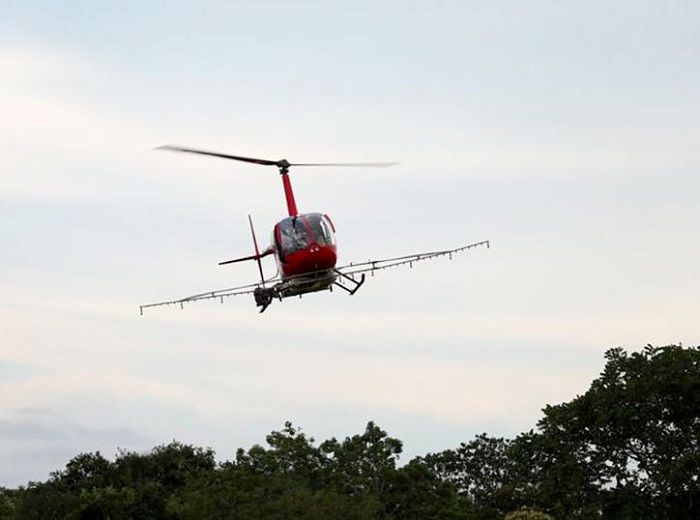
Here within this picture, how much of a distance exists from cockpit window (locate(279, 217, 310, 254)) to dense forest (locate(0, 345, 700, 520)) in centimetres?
2316

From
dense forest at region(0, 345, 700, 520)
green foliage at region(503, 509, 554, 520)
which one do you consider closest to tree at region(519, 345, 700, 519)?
dense forest at region(0, 345, 700, 520)

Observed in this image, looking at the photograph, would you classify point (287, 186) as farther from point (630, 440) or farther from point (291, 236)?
point (630, 440)

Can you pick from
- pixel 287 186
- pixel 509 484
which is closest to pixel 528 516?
pixel 509 484

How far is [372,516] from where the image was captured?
82125 mm

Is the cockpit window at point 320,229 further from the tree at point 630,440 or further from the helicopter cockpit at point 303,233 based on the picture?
the tree at point 630,440

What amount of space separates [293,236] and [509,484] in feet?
204

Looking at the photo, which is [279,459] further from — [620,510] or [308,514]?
[620,510]

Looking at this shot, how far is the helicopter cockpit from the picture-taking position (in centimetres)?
5375

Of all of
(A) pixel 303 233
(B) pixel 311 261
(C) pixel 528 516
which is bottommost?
(C) pixel 528 516

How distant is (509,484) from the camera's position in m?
112

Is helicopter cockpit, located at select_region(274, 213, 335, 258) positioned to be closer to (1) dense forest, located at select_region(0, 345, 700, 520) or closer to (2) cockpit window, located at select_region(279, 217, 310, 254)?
(2) cockpit window, located at select_region(279, 217, 310, 254)

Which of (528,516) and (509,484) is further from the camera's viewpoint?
(509,484)

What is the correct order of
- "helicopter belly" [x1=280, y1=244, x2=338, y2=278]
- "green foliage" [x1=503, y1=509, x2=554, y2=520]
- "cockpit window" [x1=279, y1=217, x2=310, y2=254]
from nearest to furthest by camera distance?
"helicopter belly" [x1=280, y1=244, x2=338, y2=278]
"cockpit window" [x1=279, y1=217, x2=310, y2=254]
"green foliage" [x1=503, y1=509, x2=554, y2=520]

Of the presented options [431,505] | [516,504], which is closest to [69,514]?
[431,505]
